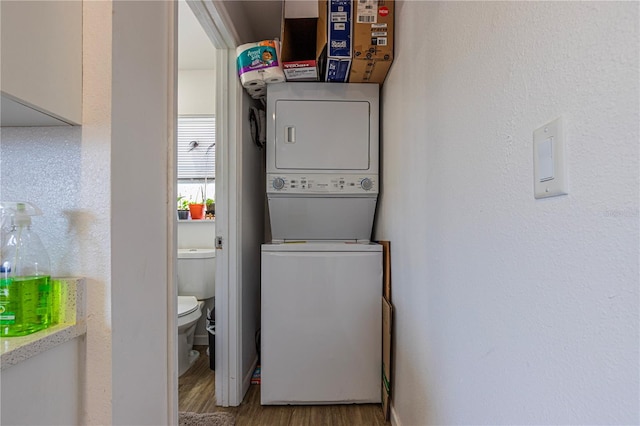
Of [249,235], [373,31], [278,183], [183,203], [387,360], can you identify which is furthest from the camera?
[183,203]

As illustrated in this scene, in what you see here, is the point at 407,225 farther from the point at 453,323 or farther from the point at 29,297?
the point at 29,297

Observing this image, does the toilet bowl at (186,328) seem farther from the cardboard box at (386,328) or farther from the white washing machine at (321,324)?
the cardboard box at (386,328)

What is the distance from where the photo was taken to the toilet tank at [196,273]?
246 centimetres

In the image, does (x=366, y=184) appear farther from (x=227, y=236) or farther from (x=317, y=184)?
(x=227, y=236)

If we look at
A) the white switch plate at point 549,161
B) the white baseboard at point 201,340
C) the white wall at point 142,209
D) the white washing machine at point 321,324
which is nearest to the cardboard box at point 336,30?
the white wall at point 142,209

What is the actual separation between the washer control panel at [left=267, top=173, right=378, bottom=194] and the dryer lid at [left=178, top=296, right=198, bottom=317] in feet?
3.17

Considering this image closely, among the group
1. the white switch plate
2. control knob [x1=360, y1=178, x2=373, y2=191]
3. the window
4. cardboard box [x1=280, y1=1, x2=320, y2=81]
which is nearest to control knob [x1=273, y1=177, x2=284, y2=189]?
control knob [x1=360, y1=178, x2=373, y2=191]

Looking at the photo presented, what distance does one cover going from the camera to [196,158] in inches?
110

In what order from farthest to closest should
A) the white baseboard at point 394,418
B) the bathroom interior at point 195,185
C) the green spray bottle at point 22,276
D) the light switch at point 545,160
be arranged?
the bathroom interior at point 195,185 → the white baseboard at point 394,418 → the green spray bottle at point 22,276 → the light switch at point 545,160

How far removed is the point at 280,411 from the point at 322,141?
1512mm

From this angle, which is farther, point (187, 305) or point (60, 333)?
point (187, 305)

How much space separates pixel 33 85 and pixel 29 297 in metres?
0.42


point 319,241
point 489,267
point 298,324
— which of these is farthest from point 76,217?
point 319,241

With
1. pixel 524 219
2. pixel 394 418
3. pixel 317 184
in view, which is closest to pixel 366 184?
pixel 317 184
